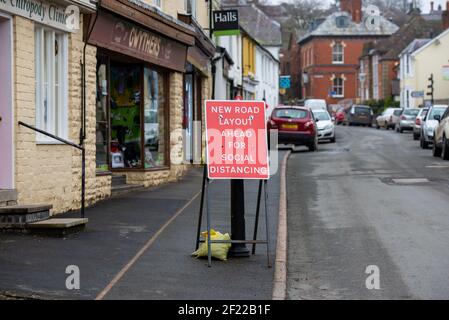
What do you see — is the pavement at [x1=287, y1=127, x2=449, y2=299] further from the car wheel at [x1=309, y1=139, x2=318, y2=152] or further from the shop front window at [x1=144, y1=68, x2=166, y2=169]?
the car wheel at [x1=309, y1=139, x2=318, y2=152]

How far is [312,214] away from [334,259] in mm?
4004

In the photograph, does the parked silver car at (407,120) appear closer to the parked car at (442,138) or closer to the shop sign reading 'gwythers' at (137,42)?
the parked car at (442,138)

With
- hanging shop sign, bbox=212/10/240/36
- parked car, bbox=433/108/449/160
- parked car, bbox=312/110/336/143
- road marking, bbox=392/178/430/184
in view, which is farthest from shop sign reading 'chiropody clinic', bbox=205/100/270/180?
parked car, bbox=312/110/336/143

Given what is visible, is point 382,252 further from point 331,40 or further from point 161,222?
point 331,40

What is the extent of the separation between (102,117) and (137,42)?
66.7 inches

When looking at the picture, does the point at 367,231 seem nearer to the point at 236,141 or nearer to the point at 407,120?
the point at 236,141

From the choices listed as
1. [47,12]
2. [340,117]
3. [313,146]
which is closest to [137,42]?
[47,12]

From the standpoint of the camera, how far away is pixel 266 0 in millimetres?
109875

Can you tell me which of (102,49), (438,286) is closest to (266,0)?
(102,49)

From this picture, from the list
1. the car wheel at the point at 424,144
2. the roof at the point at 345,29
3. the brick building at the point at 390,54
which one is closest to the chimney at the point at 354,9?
the roof at the point at 345,29

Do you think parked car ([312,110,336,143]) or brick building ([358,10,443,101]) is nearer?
parked car ([312,110,336,143])

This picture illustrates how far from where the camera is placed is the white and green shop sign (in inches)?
479

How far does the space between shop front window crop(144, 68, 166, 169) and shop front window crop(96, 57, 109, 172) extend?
6.31 ft
